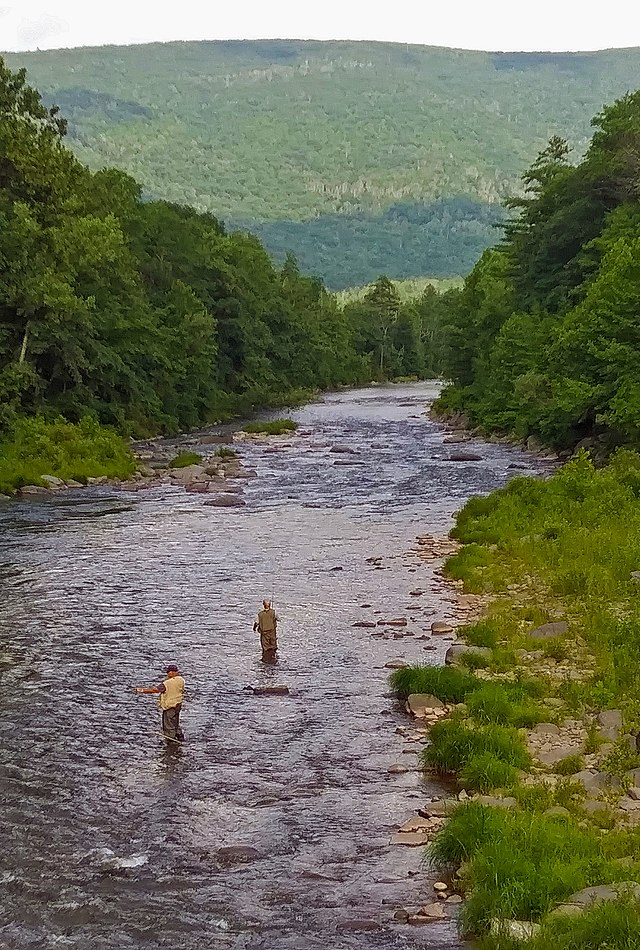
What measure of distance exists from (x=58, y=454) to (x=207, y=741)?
31.0m

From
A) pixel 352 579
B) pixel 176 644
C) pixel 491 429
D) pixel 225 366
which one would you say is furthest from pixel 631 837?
pixel 225 366

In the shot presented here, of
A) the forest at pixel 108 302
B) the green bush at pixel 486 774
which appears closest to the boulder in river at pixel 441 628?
the green bush at pixel 486 774

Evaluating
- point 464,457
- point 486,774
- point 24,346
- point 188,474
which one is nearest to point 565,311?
point 464,457

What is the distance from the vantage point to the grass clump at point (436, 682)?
17.1 metres

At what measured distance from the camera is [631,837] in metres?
11.6

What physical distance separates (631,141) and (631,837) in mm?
54670

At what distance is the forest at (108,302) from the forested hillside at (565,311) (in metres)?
20.4

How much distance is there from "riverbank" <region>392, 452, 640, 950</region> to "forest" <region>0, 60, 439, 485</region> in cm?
2764

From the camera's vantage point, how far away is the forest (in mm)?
47312

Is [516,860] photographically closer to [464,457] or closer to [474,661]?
[474,661]

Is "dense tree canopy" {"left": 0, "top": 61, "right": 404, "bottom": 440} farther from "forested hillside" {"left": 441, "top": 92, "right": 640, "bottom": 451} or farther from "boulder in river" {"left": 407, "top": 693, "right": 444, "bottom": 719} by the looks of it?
"boulder in river" {"left": 407, "top": 693, "right": 444, "bottom": 719}

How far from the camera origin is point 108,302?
5781 centimetres

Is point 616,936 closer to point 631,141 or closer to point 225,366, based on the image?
point 631,141

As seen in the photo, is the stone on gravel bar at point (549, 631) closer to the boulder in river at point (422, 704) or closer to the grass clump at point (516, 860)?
the boulder in river at point (422, 704)
